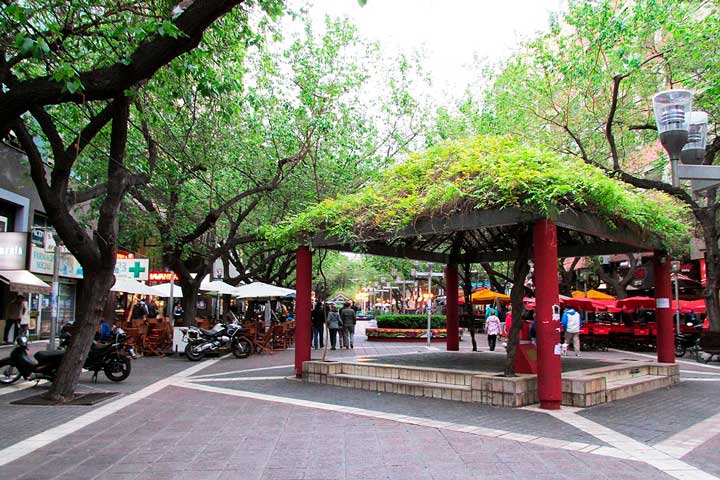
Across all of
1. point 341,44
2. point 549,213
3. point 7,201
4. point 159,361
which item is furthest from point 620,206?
point 7,201

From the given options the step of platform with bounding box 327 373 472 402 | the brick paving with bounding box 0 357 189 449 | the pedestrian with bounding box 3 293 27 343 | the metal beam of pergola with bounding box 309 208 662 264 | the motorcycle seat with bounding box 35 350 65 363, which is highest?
the metal beam of pergola with bounding box 309 208 662 264

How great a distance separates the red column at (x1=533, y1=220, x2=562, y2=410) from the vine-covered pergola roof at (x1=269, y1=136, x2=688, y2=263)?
384mm

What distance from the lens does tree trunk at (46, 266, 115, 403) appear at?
396 inches

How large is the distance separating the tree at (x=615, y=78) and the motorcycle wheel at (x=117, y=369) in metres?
12.5

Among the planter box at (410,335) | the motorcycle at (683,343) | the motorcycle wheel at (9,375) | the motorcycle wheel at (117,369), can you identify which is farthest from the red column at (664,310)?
the motorcycle wheel at (9,375)

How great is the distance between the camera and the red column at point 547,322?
894 centimetres

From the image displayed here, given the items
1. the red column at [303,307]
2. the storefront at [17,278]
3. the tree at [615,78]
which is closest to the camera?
the storefront at [17,278]

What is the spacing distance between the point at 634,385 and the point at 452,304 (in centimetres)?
670

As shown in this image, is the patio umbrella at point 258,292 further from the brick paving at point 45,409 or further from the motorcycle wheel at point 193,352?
the brick paving at point 45,409

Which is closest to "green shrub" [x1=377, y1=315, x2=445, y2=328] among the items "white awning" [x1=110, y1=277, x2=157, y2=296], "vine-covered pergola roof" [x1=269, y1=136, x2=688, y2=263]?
"white awning" [x1=110, y1=277, x2=157, y2=296]

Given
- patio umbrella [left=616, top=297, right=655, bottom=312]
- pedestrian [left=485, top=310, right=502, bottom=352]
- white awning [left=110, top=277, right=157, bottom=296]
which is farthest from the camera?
patio umbrella [left=616, top=297, right=655, bottom=312]

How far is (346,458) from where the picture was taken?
20.0 ft

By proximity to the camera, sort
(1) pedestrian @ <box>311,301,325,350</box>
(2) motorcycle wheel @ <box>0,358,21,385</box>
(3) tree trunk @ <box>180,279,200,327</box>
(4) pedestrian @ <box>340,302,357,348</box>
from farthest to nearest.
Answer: (4) pedestrian @ <box>340,302,357,348</box>, (1) pedestrian @ <box>311,301,325,350</box>, (3) tree trunk @ <box>180,279,200,327</box>, (2) motorcycle wheel @ <box>0,358,21,385</box>

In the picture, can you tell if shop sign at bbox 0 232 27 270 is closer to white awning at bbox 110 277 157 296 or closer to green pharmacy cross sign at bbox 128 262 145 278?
green pharmacy cross sign at bbox 128 262 145 278
